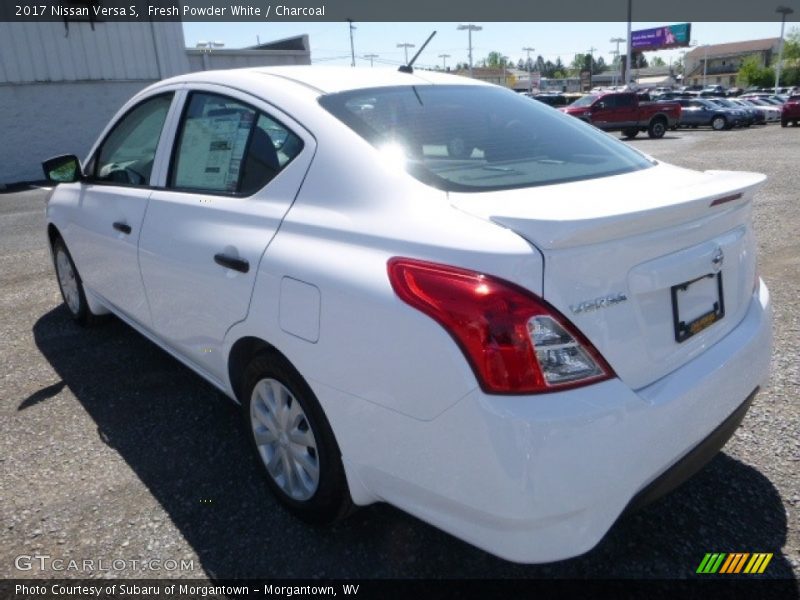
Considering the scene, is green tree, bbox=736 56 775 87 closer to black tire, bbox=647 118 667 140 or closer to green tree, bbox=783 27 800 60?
green tree, bbox=783 27 800 60

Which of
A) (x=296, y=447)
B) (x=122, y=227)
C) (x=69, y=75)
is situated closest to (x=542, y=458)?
(x=296, y=447)

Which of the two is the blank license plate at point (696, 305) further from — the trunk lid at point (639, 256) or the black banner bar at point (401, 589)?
the black banner bar at point (401, 589)

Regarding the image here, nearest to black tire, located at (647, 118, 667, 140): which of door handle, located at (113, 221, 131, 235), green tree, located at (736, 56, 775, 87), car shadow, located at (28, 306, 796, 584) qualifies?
car shadow, located at (28, 306, 796, 584)

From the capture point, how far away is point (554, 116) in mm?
2900

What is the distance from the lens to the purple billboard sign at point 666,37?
6788 cm

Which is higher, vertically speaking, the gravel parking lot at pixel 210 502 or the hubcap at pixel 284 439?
the hubcap at pixel 284 439

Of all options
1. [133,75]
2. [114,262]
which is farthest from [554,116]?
[133,75]

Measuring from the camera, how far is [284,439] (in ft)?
7.90

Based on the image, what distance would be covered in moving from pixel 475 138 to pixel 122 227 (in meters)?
1.93

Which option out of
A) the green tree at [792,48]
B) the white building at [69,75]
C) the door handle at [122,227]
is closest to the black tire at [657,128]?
the white building at [69,75]

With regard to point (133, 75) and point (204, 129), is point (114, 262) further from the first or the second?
point (133, 75)

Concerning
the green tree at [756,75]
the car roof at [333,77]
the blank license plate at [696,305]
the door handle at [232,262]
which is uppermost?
the green tree at [756,75]

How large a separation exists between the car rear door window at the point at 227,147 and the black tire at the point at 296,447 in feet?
2.40

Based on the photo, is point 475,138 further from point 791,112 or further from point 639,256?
point 791,112
